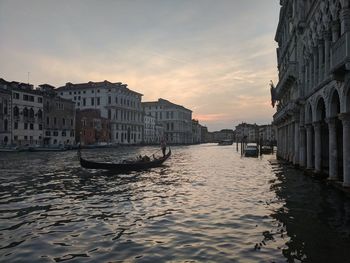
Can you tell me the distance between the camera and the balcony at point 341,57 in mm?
9379

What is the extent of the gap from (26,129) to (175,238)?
50.0 meters

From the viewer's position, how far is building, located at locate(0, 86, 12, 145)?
4666 cm

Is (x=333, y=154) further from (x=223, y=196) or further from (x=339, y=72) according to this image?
(x=223, y=196)

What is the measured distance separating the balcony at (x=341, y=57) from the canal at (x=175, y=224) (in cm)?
388

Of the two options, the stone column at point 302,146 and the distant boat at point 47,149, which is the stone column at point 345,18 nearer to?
the stone column at point 302,146

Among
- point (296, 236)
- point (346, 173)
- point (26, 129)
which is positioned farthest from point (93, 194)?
point (26, 129)

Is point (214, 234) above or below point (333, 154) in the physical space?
below

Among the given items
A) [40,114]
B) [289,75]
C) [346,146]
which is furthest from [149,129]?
[346,146]

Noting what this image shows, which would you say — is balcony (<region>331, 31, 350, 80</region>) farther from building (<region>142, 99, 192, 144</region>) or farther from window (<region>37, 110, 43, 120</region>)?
building (<region>142, 99, 192, 144</region>)

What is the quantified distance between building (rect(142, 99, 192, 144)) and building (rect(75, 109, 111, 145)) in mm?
52280

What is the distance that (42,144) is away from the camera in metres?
55.3

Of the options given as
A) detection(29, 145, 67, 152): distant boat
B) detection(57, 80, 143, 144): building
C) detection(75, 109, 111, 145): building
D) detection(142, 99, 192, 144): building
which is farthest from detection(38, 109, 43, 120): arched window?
detection(142, 99, 192, 144): building

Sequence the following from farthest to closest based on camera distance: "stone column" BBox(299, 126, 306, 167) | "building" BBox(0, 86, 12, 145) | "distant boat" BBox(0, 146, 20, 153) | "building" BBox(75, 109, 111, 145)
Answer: "building" BBox(75, 109, 111, 145)
"building" BBox(0, 86, 12, 145)
"distant boat" BBox(0, 146, 20, 153)
"stone column" BBox(299, 126, 306, 167)

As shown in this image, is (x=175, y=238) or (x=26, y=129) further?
(x=26, y=129)
